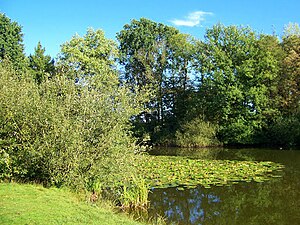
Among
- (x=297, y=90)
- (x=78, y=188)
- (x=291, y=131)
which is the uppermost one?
(x=297, y=90)

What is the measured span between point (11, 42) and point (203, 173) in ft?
96.7

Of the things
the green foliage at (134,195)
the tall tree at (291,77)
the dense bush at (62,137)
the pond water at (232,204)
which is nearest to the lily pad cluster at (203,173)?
the pond water at (232,204)

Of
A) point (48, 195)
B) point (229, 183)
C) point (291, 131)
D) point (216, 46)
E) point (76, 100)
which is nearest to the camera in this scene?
point (48, 195)

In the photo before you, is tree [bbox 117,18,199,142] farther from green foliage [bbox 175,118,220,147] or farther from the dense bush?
the dense bush

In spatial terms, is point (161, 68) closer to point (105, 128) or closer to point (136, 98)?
point (136, 98)

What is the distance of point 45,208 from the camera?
27.0 ft

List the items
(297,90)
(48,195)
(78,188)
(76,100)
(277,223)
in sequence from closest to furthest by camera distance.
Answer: (48,195) < (277,223) < (78,188) < (76,100) < (297,90)

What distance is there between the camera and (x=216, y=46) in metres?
39.8

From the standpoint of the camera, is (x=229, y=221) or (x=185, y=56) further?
(x=185, y=56)

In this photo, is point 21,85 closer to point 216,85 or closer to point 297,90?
point 216,85

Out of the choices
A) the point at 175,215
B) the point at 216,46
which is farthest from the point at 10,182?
the point at 216,46

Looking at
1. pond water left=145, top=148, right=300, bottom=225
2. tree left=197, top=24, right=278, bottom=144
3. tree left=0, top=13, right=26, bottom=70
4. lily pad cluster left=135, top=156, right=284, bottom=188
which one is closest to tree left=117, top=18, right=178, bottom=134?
tree left=197, top=24, right=278, bottom=144

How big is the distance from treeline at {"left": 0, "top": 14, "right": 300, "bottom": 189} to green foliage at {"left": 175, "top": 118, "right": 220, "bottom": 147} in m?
0.13

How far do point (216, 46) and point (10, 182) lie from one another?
33.3 metres
